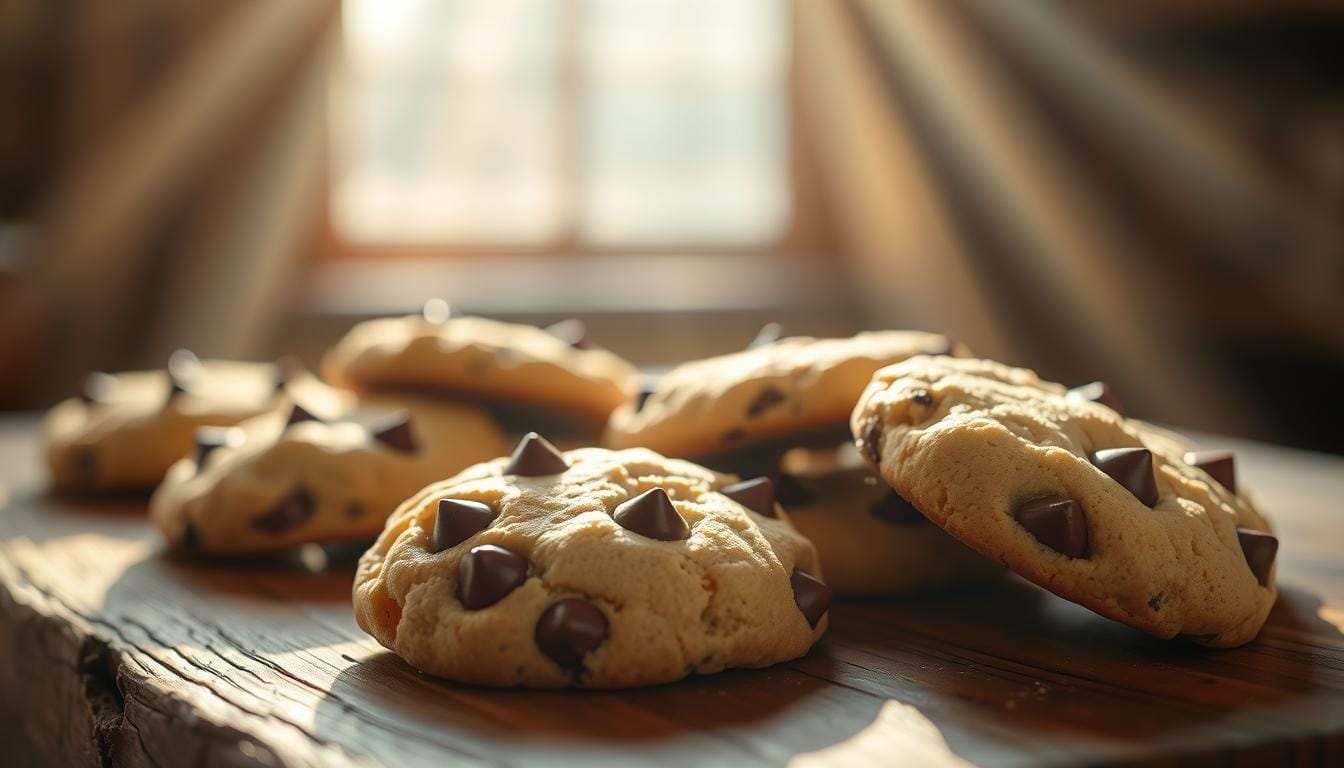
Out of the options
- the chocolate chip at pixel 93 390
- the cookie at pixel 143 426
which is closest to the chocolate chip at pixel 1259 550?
the cookie at pixel 143 426

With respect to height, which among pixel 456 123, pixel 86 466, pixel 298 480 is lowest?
pixel 86 466

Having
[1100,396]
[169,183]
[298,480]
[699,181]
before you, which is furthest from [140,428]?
[699,181]

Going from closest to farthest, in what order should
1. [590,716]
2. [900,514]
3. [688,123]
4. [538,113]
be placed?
[590,716], [900,514], [538,113], [688,123]

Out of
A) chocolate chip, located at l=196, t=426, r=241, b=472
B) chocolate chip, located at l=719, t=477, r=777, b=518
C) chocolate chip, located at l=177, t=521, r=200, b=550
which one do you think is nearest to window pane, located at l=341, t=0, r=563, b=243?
chocolate chip, located at l=196, t=426, r=241, b=472

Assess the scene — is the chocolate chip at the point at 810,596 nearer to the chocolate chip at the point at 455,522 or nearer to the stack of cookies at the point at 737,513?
the stack of cookies at the point at 737,513

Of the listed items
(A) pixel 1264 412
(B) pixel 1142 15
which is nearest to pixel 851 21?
(B) pixel 1142 15

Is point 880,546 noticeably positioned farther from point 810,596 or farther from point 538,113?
point 538,113

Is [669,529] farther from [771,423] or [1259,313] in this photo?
[1259,313]
